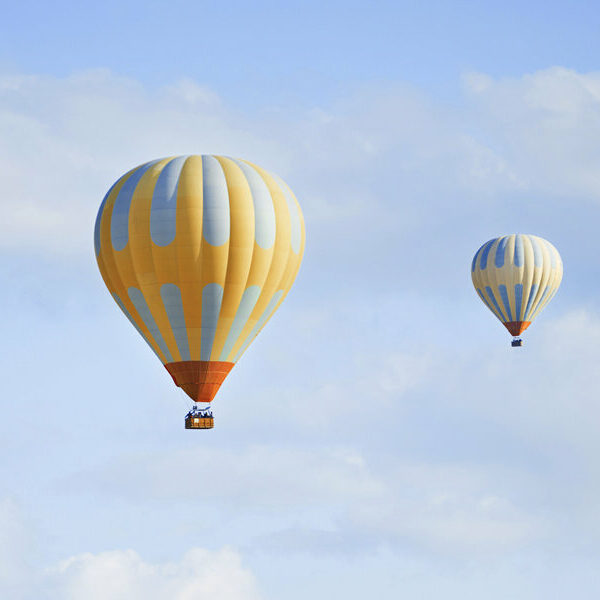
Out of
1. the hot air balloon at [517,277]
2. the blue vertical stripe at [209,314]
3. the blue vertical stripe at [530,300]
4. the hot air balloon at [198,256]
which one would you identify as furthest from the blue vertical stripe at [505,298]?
the blue vertical stripe at [209,314]

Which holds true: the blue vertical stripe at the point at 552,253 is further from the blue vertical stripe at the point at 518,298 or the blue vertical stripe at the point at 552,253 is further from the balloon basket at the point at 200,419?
the balloon basket at the point at 200,419

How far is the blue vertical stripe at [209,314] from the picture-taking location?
52.1 m

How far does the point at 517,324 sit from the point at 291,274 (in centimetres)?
3019

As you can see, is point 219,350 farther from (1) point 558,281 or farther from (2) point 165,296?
(1) point 558,281

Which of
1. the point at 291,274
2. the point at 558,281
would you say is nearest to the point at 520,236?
the point at 558,281

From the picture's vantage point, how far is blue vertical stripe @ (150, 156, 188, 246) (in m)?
51.7

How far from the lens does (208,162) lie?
52.5m

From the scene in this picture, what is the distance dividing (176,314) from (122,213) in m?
4.05

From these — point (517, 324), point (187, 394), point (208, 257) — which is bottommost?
point (187, 394)

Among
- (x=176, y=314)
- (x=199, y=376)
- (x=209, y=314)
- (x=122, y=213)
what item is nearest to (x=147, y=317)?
(x=176, y=314)

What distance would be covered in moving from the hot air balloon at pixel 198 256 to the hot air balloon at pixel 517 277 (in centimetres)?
2872

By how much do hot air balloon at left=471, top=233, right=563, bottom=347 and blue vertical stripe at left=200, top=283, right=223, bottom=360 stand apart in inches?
1220

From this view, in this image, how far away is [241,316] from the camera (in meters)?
52.8

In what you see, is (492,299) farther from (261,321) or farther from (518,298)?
(261,321)
